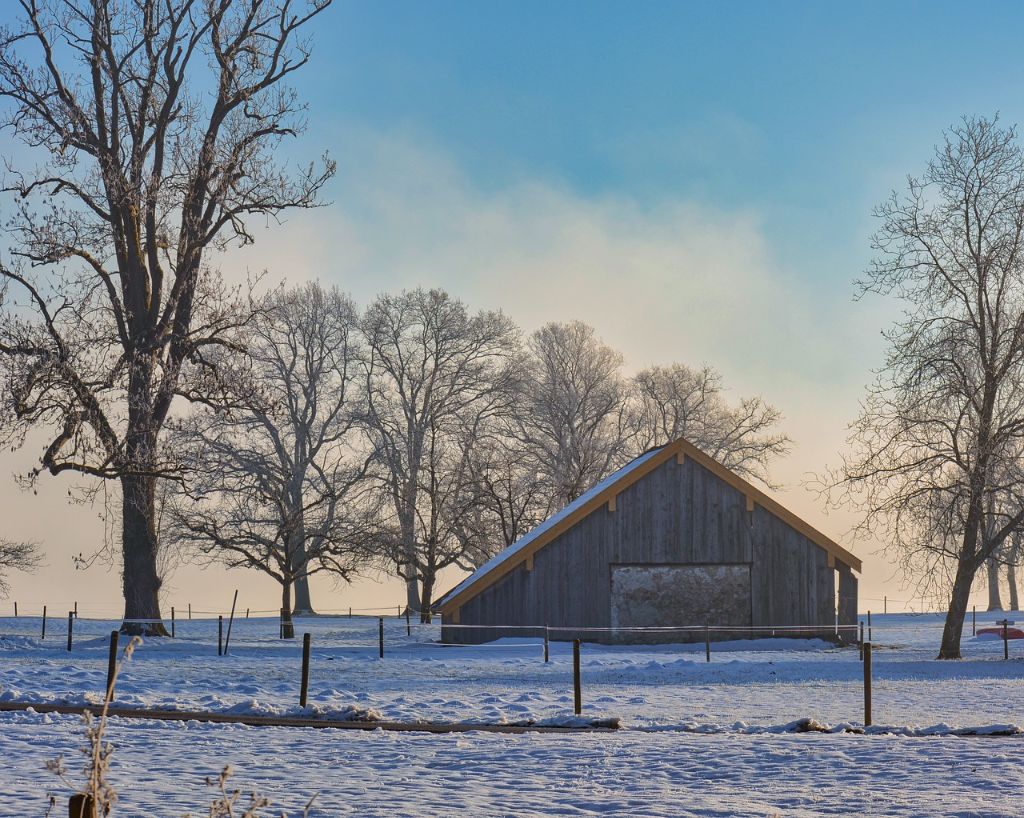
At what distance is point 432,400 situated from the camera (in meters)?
52.8

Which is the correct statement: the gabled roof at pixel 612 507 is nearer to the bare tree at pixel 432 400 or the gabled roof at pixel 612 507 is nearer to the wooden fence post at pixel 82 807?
the bare tree at pixel 432 400

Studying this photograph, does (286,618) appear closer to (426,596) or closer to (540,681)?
(426,596)

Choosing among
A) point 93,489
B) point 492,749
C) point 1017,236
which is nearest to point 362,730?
point 492,749

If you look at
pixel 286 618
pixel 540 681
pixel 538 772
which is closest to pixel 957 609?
pixel 540 681

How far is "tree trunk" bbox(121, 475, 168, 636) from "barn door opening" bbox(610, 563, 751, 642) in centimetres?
1266

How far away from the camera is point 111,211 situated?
1331 inches

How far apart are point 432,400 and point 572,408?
7.11 meters

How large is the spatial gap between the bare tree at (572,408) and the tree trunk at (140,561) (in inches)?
915

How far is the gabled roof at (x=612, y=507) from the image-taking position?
3391 cm

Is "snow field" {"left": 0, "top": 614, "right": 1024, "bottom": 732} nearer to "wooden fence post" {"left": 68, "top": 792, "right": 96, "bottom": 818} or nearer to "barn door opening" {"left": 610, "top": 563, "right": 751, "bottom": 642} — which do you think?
"barn door opening" {"left": 610, "top": 563, "right": 751, "bottom": 642}

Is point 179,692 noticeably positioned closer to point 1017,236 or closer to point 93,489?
point 93,489

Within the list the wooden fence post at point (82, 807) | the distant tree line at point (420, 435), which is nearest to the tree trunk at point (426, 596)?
the distant tree line at point (420, 435)

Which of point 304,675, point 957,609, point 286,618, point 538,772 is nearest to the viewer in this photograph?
point 538,772

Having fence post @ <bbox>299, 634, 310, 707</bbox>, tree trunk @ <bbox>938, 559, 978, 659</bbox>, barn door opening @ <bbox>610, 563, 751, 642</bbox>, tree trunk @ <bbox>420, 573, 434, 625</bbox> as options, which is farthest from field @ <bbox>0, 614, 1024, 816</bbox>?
tree trunk @ <bbox>420, 573, 434, 625</bbox>
